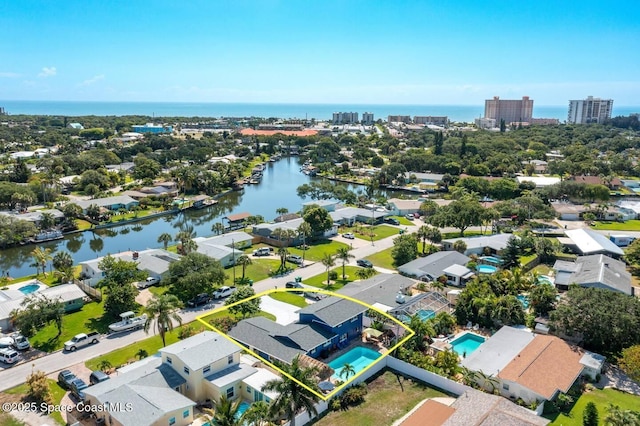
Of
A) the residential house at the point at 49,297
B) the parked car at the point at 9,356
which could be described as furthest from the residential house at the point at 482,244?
the parked car at the point at 9,356

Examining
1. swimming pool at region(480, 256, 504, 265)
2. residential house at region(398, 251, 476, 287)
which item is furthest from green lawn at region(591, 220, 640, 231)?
residential house at region(398, 251, 476, 287)

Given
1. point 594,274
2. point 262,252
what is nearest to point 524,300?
point 594,274

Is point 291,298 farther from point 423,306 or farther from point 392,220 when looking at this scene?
point 392,220

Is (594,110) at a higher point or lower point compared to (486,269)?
higher

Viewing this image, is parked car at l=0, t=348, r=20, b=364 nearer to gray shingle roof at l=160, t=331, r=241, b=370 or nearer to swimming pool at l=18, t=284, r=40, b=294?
gray shingle roof at l=160, t=331, r=241, b=370

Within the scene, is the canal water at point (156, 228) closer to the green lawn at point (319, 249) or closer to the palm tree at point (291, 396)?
the green lawn at point (319, 249)

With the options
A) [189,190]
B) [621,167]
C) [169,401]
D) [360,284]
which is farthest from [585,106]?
[169,401]

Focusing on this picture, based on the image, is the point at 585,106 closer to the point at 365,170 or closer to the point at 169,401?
the point at 365,170
